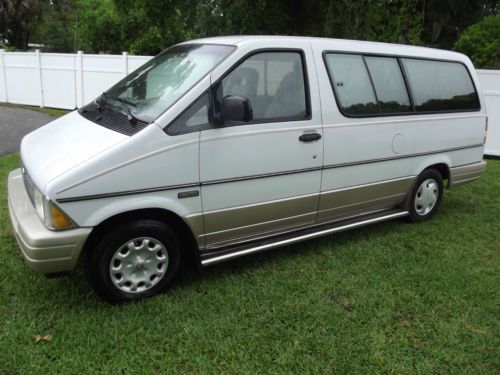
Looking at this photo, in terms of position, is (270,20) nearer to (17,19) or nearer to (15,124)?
(15,124)

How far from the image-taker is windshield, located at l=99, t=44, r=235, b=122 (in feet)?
11.2

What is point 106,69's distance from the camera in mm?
12219

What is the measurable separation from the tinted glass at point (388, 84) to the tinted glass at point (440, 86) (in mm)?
148

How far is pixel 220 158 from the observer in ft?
11.2

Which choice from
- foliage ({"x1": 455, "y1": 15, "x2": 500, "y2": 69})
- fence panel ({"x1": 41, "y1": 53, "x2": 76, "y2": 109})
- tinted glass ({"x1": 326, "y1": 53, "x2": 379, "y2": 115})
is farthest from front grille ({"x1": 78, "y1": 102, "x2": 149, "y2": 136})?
foliage ({"x1": 455, "y1": 15, "x2": 500, "y2": 69})

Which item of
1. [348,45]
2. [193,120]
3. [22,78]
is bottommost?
[22,78]

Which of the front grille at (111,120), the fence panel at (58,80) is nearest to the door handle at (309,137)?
the front grille at (111,120)

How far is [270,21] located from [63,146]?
8.01m

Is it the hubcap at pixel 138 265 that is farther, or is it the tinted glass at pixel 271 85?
the tinted glass at pixel 271 85

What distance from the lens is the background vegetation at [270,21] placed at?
10.0 metres

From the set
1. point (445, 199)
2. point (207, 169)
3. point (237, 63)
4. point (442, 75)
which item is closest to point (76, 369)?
point (207, 169)

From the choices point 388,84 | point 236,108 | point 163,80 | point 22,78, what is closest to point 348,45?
point 388,84

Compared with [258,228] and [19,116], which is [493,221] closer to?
[258,228]

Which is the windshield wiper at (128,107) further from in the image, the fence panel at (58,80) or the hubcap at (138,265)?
the fence panel at (58,80)
